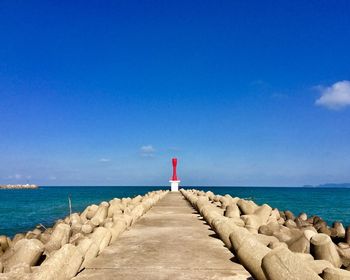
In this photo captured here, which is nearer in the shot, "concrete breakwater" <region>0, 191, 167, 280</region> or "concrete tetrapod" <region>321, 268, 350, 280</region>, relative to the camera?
"concrete tetrapod" <region>321, 268, 350, 280</region>

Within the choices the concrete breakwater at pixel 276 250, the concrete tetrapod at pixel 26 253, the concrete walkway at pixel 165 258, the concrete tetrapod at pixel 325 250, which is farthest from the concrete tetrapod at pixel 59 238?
the concrete tetrapod at pixel 325 250

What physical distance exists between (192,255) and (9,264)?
2.52 meters

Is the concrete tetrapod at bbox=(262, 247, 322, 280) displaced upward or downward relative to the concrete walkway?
upward

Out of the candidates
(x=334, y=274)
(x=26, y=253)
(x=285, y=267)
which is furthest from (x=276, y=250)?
(x=26, y=253)

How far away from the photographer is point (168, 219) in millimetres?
10219

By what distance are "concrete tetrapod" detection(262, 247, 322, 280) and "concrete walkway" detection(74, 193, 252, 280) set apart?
0.73m

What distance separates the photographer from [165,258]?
534 cm

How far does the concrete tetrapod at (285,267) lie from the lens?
11.1 feet

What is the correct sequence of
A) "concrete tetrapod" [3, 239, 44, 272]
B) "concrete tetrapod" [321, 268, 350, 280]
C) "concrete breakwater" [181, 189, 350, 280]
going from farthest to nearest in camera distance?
"concrete tetrapod" [3, 239, 44, 272], "concrete tetrapod" [321, 268, 350, 280], "concrete breakwater" [181, 189, 350, 280]

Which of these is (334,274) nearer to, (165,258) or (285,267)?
(285,267)

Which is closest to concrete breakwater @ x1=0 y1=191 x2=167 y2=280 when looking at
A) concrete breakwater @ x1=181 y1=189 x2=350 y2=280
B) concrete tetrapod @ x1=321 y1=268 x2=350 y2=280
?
concrete breakwater @ x1=181 y1=189 x2=350 y2=280

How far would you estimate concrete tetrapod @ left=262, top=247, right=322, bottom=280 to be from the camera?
3.39 m

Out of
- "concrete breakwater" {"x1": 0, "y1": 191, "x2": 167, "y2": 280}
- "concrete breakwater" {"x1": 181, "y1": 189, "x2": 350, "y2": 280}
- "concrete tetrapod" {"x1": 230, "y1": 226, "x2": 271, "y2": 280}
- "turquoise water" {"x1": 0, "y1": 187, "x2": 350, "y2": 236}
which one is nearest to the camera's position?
"concrete breakwater" {"x1": 181, "y1": 189, "x2": 350, "y2": 280}

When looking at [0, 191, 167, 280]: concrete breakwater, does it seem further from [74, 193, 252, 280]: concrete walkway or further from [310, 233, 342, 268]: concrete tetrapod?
[310, 233, 342, 268]: concrete tetrapod
